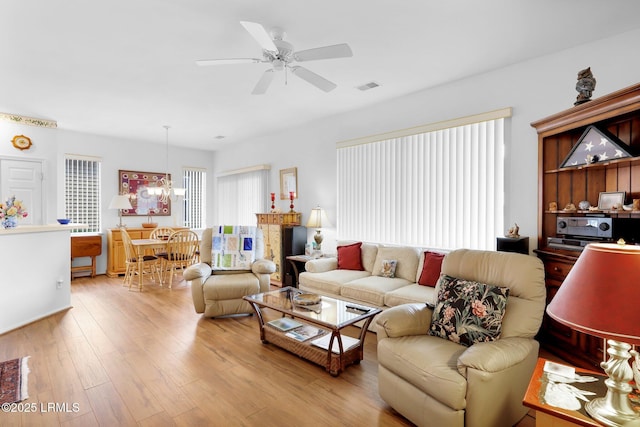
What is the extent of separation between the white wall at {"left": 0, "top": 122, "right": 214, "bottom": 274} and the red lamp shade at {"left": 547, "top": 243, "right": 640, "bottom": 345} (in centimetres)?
637

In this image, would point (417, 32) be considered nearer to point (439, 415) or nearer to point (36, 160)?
point (439, 415)

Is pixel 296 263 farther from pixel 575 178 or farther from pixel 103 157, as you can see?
pixel 103 157

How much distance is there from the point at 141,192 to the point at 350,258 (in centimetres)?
493

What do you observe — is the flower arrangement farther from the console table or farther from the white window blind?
the white window blind

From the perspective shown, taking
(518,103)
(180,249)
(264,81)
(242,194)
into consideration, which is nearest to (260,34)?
(264,81)

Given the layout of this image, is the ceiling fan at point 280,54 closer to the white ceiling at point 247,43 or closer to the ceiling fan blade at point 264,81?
the ceiling fan blade at point 264,81

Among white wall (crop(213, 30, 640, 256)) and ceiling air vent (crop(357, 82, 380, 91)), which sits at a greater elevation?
ceiling air vent (crop(357, 82, 380, 91))

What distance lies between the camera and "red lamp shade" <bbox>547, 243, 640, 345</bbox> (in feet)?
3.31

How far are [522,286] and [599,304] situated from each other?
1177mm

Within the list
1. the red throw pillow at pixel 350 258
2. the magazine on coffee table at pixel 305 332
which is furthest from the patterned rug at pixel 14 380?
the red throw pillow at pixel 350 258

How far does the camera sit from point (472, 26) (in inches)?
103

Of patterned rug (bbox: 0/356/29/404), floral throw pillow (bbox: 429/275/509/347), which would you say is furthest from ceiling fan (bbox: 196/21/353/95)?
patterned rug (bbox: 0/356/29/404)

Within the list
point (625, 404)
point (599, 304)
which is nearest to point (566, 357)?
point (625, 404)

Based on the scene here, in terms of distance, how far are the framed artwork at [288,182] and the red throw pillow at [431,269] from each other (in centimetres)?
279
